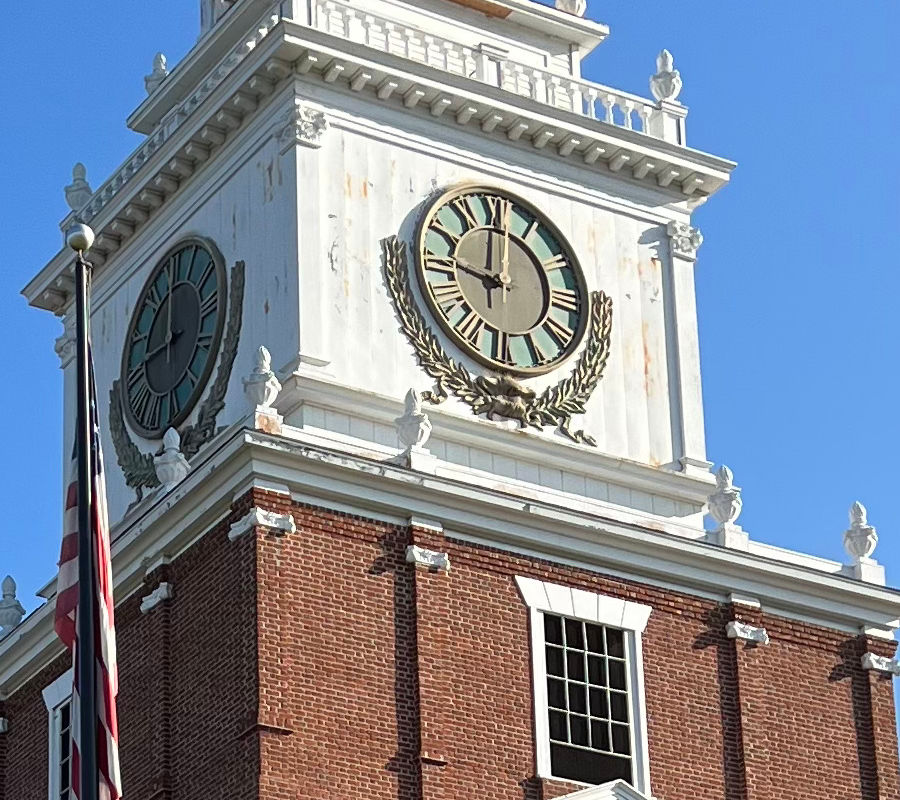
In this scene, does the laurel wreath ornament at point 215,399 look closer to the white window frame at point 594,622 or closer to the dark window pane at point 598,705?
the white window frame at point 594,622

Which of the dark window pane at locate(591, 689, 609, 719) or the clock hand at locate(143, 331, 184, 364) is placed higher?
the clock hand at locate(143, 331, 184, 364)

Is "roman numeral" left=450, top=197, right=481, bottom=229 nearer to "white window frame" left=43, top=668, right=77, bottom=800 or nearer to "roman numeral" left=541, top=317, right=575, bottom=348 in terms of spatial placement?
"roman numeral" left=541, top=317, right=575, bottom=348

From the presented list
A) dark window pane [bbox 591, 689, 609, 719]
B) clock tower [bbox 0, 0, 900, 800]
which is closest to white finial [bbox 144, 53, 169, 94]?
clock tower [bbox 0, 0, 900, 800]

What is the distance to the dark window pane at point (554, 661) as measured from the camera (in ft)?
125

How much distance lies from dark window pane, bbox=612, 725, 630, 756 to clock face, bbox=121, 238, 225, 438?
740 cm

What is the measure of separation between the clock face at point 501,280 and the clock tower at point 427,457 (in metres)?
0.04

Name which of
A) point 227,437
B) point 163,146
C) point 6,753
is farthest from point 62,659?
point 163,146

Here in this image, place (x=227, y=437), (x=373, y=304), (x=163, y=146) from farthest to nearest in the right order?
(x=163, y=146) → (x=373, y=304) → (x=227, y=437)

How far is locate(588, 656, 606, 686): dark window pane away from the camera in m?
38.5

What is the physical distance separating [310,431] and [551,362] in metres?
4.16

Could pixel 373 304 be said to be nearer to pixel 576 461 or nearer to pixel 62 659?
pixel 576 461

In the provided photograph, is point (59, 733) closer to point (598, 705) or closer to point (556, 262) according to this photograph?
point (598, 705)

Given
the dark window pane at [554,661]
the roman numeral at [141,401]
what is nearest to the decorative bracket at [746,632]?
the dark window pane at [554,661]

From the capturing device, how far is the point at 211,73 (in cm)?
4341
